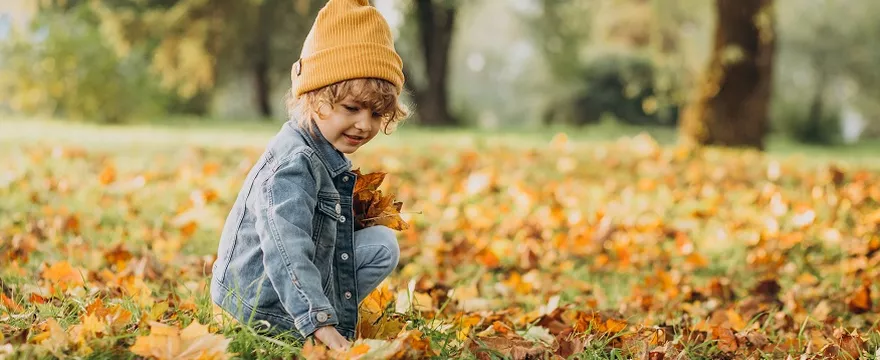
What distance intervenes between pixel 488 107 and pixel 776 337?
132 feet

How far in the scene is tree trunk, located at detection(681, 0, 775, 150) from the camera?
356 inches

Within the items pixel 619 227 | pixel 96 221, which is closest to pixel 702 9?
pixel 619 227

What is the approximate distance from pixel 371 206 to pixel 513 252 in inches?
80.1

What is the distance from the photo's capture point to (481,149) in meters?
8.29

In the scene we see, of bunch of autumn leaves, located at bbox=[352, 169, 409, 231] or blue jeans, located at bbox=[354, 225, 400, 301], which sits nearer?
blue jeans, located at bbox=[354, 225, 400, 301]

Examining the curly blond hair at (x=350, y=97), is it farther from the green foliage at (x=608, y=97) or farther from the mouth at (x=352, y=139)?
the green foliage at (x=608, y=97)

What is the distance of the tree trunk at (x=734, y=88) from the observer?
905 cm

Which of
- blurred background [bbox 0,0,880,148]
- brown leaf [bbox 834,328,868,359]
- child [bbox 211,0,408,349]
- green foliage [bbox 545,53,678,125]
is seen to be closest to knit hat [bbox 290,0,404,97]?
child [bbox 211,0,408,349]

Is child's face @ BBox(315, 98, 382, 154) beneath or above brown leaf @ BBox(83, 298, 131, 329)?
above

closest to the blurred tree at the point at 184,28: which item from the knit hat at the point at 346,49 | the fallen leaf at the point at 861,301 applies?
the fallen leaf at the point at 861,301

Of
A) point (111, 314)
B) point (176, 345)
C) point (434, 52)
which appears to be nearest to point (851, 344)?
point (176, 345)

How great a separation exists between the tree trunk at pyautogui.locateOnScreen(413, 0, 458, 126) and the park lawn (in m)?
8.25

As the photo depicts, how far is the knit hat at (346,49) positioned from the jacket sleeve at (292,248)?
267 millimetres

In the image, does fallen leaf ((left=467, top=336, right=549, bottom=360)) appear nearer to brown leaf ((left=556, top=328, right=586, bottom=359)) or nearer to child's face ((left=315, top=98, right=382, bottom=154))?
brown leaf ((left=556, top=328, right=586, bottom=359))
